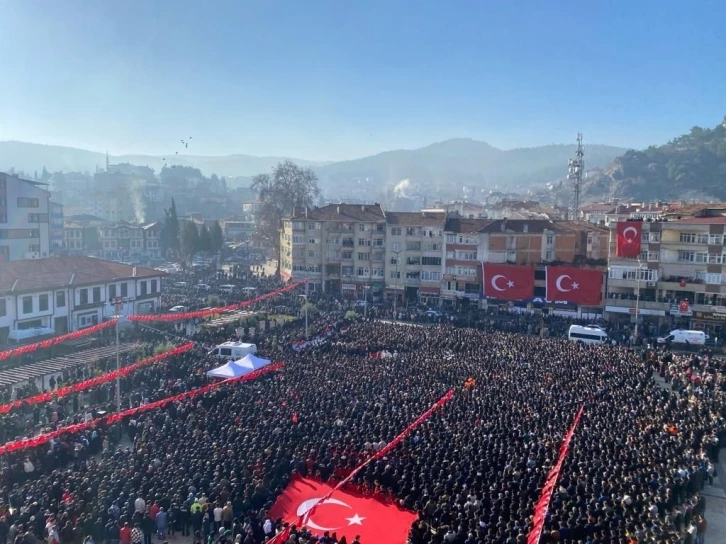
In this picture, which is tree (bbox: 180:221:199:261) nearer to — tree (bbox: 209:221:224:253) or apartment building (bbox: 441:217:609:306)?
tree (bbox: 209:221:224:253)

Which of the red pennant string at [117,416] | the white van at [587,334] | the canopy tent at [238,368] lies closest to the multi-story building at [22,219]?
the canopy tent at [238,368]

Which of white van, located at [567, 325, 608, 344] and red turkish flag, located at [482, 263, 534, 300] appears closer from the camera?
white van, located at [567, 325, 608, 344]

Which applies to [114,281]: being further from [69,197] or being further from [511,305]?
[69,197]

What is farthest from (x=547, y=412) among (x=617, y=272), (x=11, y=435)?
(x=617, y=272)

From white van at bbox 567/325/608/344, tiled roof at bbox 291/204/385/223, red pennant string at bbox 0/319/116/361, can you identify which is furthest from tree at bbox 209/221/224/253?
white van at bbox 567/325/608/344

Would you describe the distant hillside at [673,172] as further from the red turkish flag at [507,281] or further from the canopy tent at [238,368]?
the canopy tent at [238,368]

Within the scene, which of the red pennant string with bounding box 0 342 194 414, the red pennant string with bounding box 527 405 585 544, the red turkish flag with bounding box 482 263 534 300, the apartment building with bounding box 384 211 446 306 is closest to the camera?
the red pennant string with bounding box 527 405 585 544

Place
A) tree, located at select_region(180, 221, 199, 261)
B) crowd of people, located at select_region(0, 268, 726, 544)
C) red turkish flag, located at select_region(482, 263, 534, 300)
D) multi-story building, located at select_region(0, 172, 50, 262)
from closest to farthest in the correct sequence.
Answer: crowd of people, located at select_region(0, 268, 726, 544) → red turkish flag, located at select_region(482, 263, 534, 300) → multi-story building, located at select_region(0, 172, 50, 262) → tree, located at select_region(180, 221, 199, 261)

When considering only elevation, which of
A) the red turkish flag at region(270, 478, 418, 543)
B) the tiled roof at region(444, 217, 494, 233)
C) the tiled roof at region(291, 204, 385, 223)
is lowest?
the red turkish flag at region(270, 478, 418, 543)
